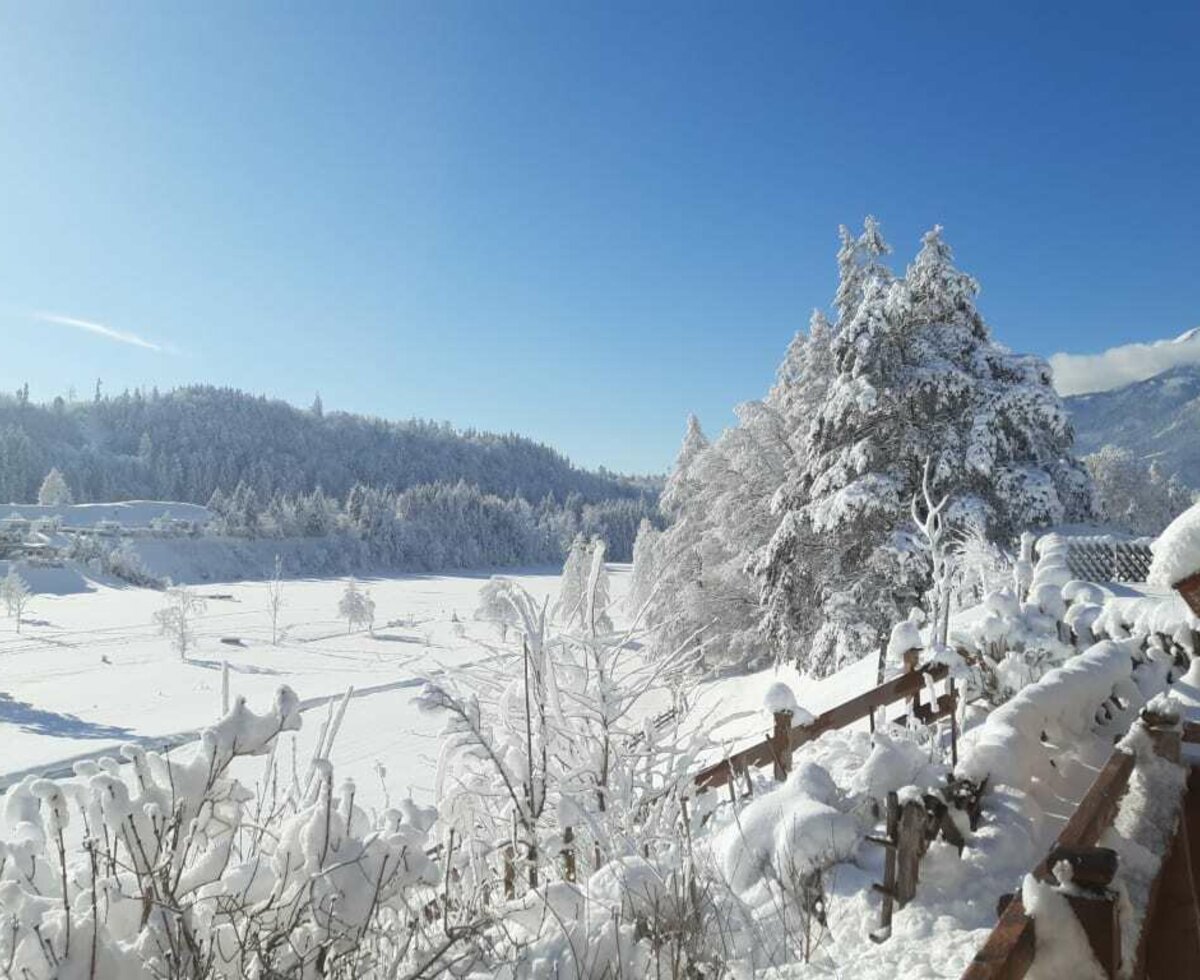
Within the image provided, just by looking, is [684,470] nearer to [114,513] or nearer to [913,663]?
[913,663]

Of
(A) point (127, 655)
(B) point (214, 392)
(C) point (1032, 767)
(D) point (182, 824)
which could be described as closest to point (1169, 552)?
(C) point (1032, 767)

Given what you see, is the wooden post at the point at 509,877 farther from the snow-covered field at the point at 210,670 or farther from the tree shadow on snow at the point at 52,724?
the tree shadow on snow at the point at 52,724

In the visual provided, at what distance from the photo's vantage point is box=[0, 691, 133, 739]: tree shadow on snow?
25.9 m

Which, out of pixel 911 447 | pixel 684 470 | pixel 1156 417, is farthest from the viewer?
pixel 1156 417

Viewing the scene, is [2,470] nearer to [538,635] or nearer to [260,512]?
[260,512]

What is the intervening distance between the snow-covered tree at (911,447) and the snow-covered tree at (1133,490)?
38139 mm

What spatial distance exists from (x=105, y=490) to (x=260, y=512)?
43.2m

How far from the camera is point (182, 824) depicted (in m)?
2.29

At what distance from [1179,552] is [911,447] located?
38.3 ft

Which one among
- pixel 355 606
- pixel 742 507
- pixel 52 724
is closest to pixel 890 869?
pixel 742 507

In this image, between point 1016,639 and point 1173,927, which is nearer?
point 1173,927

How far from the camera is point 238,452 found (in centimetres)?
13962

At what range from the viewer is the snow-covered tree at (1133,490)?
Result: 47.0 metres

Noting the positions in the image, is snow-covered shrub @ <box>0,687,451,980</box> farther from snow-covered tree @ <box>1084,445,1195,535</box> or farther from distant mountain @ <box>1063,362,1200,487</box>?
distant mountain @ <box>1063,362,1200,487</box>
